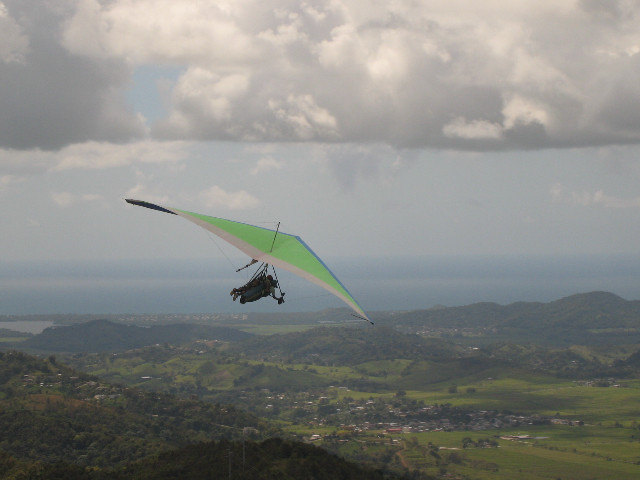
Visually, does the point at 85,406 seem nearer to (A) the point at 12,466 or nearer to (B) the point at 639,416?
(A) the point at 12,466

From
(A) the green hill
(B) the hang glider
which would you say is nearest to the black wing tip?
(B) the hang glider

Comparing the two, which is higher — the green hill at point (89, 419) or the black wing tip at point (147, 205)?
the black wing tip at point (147, 205)

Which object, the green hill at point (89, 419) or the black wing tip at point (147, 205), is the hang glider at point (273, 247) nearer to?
the black wing tip at point (147, 205)

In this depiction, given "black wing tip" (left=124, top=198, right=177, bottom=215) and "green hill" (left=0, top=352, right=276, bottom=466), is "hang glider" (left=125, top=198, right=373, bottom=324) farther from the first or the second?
"green hill" (left=0, top=352, right=276, bottom=466)

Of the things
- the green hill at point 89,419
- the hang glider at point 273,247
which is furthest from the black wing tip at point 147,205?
the green hill at point 89,419

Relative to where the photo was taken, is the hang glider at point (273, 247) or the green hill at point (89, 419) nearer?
the hang glider at point (273, 247)

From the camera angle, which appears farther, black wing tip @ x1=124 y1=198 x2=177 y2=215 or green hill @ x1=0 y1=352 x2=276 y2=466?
green hill @ x1=0 y1=352 x2=276 y2=466

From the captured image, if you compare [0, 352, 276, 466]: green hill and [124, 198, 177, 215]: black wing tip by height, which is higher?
[124, 198, 177, 215]: black wing tip

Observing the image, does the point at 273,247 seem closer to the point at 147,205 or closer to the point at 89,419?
the point at 147,205
